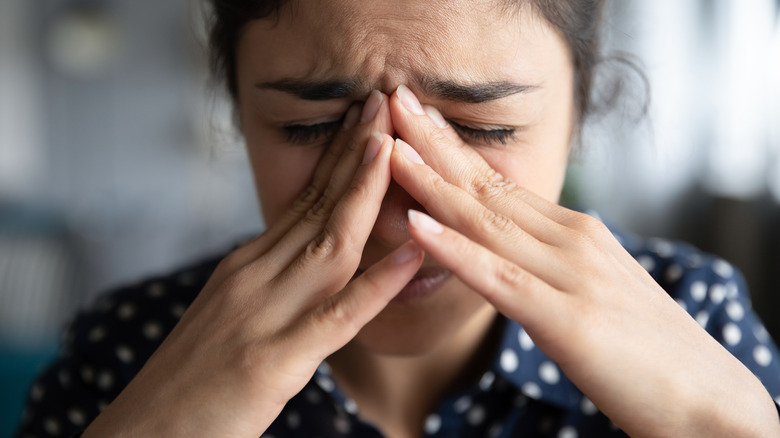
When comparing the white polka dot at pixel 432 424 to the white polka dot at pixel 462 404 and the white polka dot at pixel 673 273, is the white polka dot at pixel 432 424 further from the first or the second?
the white polka dot at pixel 673 273

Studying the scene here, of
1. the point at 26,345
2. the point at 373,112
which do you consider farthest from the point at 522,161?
the point at 26,345

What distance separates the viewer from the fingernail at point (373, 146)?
2.62 ft

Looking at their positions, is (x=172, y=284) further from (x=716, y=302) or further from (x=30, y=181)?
(x=30, y=181)

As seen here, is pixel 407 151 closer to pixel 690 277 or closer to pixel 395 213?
pixel 395 213

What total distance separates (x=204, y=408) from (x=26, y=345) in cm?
287

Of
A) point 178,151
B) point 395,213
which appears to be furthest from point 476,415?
point 178,151

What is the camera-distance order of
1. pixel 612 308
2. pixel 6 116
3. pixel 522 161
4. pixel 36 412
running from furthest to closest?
pixel 6 116, pixel 36 412, pixel 522 161, pixel 612 308

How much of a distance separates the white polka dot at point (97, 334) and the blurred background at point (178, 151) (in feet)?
1.41

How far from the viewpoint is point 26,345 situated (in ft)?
10.5

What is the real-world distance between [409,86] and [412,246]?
0.21 m

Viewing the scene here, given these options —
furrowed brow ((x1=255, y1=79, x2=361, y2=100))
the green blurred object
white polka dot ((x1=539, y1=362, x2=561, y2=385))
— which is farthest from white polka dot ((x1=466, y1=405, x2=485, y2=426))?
the green blurred object

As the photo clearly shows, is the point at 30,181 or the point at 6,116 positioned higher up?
the point at 6,116

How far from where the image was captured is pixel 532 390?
102cm

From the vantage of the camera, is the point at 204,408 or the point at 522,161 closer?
the point at 204,408
